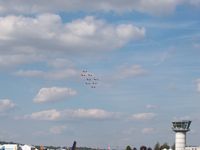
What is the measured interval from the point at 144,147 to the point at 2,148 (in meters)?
77.2

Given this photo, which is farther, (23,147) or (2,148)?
(23,147)

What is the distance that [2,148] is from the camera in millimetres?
126625

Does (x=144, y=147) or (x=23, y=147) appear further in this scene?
(x=23, y=147)

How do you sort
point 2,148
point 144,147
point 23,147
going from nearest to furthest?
point 144,147 → point 2,148 → point 23,147

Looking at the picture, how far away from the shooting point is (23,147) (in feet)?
497

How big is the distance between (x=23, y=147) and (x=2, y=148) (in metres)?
25.3

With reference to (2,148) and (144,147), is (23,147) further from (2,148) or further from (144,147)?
(144,147)

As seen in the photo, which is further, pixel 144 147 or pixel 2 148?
pixel 2 148

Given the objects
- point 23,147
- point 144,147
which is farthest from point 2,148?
point 144,147

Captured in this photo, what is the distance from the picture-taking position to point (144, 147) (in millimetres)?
56688

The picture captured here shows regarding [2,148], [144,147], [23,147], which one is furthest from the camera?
[23,147]
